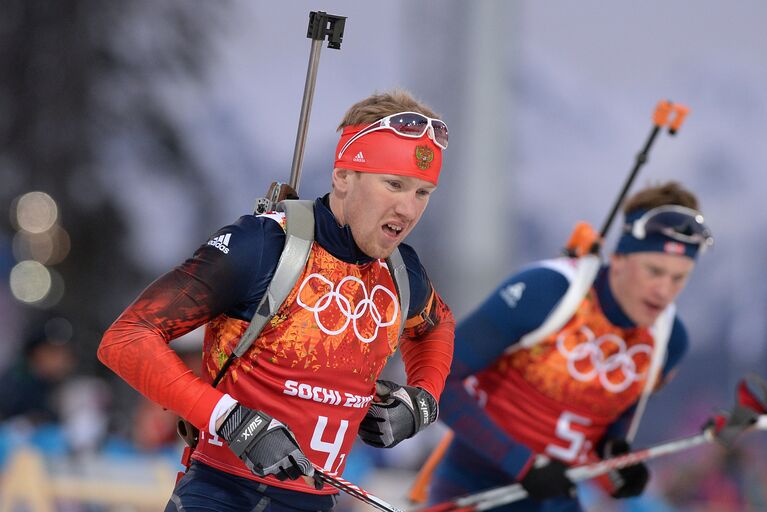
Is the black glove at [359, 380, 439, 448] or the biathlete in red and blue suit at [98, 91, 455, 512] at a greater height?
the biathlete in red and blue suit at [98, 91, 455, 512]

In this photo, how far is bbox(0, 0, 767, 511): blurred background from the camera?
6.86 m

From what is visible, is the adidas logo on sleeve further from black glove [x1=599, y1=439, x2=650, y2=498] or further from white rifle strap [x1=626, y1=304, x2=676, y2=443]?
black glove [x1=599, y1=439, x2=650, y2=498]

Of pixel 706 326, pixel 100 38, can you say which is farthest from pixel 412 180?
pixel 100 38

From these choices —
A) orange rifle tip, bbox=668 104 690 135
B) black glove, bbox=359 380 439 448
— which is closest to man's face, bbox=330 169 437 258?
black glove, bbox=359 380 439 448

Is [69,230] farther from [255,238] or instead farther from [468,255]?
[255,238]

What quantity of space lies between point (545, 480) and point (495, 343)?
504 millimetres

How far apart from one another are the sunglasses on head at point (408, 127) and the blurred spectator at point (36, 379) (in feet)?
15.5

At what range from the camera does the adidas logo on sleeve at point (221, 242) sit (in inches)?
102

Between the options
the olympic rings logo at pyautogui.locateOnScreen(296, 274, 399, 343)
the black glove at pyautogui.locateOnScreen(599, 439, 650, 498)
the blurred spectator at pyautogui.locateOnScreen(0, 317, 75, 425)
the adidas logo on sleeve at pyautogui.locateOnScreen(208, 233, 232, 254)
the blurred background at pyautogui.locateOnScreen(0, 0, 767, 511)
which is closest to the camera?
the adidas logo on sleeve at pyautogui.locateOnScreen(208, 233, 232, 254)

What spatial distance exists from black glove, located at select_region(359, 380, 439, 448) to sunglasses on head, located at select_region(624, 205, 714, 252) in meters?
1.53

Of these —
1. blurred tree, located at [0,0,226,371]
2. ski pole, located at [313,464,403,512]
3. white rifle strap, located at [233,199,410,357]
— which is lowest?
blurred tree, located at [0,0,226,371]

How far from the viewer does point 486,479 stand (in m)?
4.18

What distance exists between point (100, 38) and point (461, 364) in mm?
7199

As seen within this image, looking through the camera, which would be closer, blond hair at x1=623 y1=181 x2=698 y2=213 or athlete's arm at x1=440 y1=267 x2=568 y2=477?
athlete's arm at x1=440 y1=267 x2=568 y2=477
